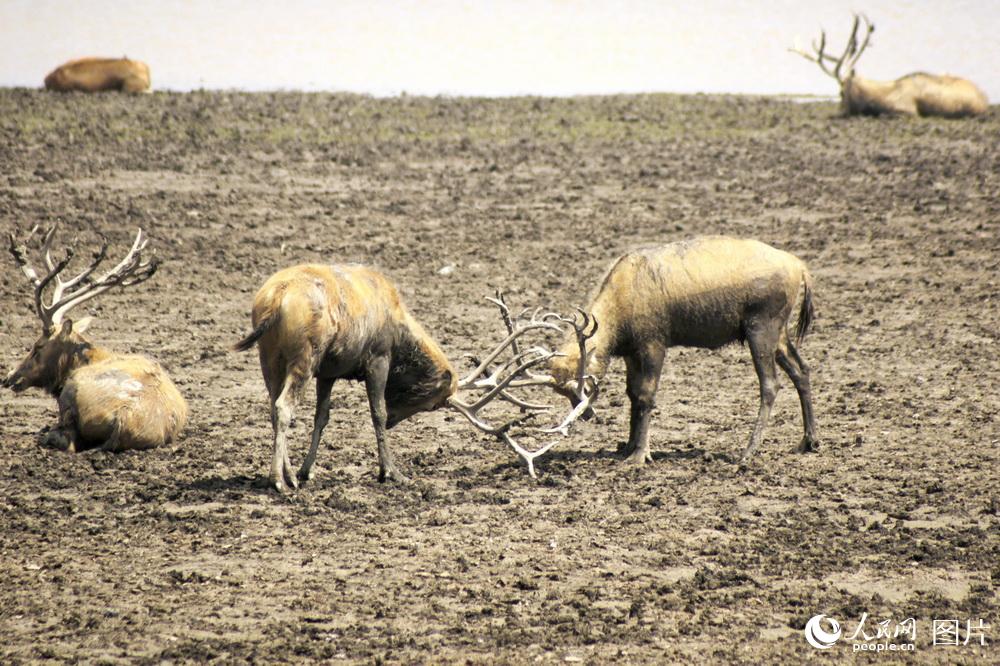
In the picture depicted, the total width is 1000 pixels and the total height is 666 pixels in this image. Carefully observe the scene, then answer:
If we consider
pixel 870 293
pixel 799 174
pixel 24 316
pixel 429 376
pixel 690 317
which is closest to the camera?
pixel 429 376

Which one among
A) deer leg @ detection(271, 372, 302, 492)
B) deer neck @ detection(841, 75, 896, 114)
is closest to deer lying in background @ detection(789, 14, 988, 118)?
deer neck @ detection(841, 75, 896, 114)

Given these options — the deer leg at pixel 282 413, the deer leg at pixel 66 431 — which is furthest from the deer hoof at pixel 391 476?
the deer leg at pixel 66 431

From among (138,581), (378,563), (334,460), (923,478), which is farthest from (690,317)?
(138,581)

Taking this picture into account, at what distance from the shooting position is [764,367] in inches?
439

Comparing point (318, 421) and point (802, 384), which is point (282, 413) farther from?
point (802, 384)

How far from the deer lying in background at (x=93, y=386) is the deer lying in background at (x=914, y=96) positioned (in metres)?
18.0

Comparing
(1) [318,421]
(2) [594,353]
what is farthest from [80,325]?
(2) [594,353]

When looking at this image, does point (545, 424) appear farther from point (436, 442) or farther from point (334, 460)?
point (334, 460)

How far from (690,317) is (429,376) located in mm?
2263

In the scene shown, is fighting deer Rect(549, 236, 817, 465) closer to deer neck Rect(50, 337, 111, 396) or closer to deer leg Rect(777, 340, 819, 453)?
deer leg Rect(777, 340, 819, 453)

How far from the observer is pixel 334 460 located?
35.6ft

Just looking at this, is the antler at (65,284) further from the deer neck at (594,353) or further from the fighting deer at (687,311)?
the fighting deer at (687,311)

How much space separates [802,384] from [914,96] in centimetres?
1700

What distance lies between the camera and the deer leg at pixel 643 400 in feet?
35.8
